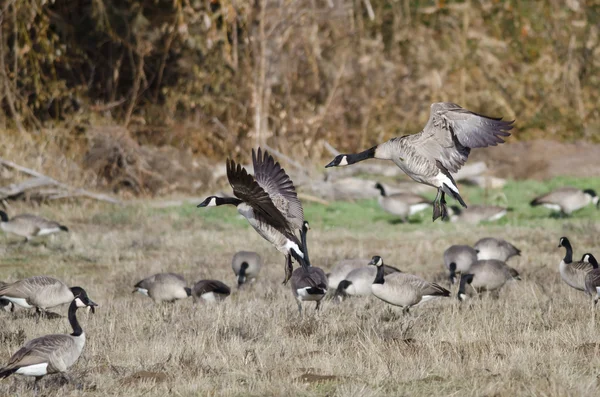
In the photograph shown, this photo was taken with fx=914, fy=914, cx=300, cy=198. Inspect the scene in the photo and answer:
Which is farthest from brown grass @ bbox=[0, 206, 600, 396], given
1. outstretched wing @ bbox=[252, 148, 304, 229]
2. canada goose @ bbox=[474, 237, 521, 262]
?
outstretched wing @ bbox=[252, 148, 304, 229]

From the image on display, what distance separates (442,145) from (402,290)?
62.6 inches

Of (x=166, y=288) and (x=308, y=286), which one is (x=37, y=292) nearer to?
(x=166, y=288)

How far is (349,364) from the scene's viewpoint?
22.9 feet

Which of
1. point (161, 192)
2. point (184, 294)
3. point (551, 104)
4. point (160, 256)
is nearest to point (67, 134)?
point (161, 192)

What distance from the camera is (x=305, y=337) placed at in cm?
810

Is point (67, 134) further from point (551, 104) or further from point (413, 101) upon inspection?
point (551, 104)

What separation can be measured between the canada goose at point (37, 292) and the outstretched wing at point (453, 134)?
156 inches

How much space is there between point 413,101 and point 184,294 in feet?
51.4

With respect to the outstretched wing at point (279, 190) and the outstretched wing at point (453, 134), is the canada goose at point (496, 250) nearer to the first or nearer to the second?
the outstretched wing at point (453, 134)

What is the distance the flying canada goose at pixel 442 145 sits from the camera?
9.23m

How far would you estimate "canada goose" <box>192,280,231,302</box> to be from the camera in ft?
34.3

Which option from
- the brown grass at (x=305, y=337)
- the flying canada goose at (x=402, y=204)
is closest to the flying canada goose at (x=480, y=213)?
the flying canada goose at (x=402, y=204)

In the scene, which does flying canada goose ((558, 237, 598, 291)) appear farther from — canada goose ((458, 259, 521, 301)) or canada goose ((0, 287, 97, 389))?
canada goose ((0, 287, 97, 389))

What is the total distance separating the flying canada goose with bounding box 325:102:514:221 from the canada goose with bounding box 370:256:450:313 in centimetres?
71
